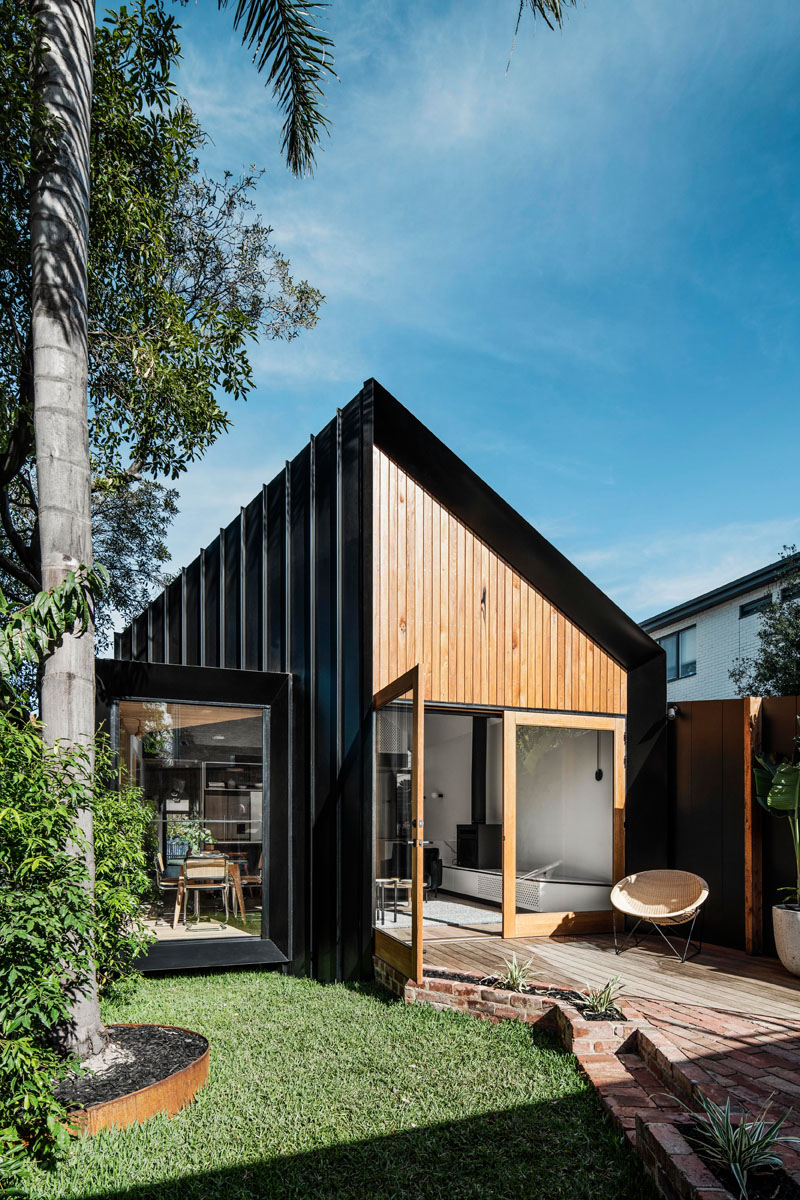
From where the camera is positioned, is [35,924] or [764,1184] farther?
[35,924]

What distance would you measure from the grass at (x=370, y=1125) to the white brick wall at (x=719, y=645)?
1342 centimetres

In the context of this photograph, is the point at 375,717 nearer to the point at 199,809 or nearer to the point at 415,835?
the point at 415,835

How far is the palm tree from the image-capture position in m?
4.66

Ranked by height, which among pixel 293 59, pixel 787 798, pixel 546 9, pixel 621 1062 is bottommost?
pixel 621 1062

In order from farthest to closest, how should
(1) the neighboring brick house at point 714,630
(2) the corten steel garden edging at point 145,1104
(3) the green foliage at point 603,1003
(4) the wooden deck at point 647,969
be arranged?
(1) the neighboring brick house at point 714,630 → (4) the wooden deck at point 647,969 → (3) the green foliage at point 603,1003 → (2) the corten steel garden edging at point 145,1104

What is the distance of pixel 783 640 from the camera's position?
14.0 m

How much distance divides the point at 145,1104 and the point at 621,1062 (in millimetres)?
2580

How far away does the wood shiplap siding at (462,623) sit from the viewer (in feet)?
23.4

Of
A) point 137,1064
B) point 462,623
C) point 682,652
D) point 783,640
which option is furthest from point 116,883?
point 682,652

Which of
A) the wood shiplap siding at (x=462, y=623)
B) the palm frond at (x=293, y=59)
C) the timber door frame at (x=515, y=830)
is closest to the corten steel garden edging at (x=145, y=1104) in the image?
the wood shiplap siding at (x=462, y=623)

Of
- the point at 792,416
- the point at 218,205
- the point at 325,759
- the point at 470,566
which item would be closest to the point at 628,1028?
the point at 325,759

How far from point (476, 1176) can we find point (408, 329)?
11.2m

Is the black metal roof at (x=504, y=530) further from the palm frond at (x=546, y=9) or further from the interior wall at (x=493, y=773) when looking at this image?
the interior wall at (x=493, y=773)

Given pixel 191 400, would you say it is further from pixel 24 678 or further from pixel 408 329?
pixel 24 678
